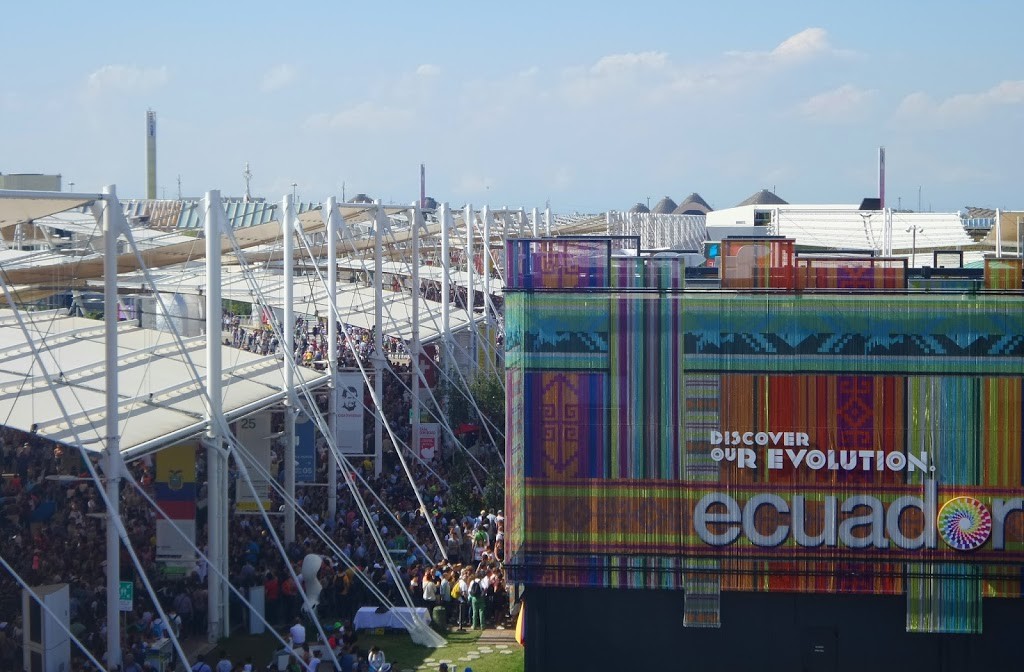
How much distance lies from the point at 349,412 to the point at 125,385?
6.65 metres

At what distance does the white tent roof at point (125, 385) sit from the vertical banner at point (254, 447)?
58 centimetres

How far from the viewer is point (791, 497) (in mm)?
13891

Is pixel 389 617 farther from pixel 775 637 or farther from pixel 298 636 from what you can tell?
pixel 775 637

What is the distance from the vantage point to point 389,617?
18.4 meters

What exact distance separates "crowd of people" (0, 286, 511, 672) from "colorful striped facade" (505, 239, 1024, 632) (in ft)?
10.3

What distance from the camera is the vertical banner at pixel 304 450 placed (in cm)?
2245

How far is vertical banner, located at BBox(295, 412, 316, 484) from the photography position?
2245cm

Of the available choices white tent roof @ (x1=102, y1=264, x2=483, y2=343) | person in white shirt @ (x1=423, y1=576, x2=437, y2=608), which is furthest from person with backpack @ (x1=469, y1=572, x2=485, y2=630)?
white tent roof @ (x1=102, y1=264, x2=483, y2=343)

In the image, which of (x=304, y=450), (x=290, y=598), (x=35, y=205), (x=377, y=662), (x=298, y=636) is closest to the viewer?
(x=35, y=205)

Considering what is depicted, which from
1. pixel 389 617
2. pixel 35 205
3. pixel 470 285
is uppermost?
pixel 35 205

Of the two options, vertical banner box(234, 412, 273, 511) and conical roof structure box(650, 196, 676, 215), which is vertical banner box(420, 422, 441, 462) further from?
conical roof structure box(650, 196, 676, 215)

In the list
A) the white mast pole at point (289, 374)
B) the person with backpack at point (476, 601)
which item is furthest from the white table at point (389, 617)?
the white mast pole at point (289, 374)

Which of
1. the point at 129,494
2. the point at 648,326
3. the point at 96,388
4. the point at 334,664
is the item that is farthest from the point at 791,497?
the point at 129,494

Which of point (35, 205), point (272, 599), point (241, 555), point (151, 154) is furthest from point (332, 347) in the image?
point (151, 154)
